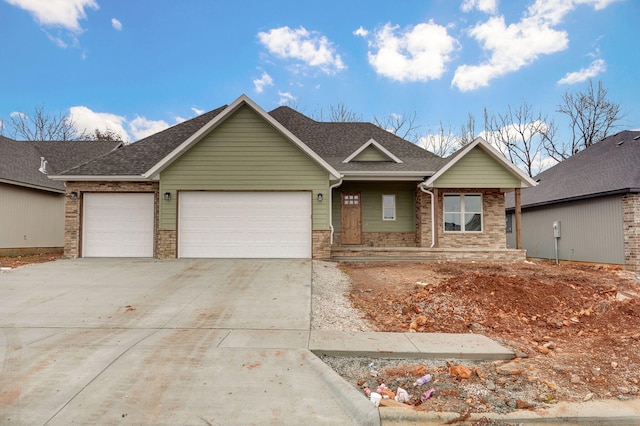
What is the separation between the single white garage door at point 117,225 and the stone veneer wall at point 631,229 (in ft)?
51.6

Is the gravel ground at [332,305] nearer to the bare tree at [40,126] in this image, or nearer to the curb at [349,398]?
the curb at [349,398]

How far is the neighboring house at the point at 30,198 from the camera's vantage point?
14.2 metres

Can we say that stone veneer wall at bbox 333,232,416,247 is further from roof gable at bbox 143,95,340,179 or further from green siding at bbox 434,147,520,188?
roof gable at bbox 143,95,340,179

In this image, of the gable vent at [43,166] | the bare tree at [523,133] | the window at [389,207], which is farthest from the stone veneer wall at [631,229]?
the gable vent at [43,166]

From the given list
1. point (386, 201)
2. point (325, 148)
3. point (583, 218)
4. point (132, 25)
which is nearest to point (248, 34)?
point (132, 25)

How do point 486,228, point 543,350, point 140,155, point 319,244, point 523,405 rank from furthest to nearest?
point 486,228, point 140,155, point 319,244, point 543,350, point 523,405

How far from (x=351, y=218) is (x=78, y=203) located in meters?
9.70

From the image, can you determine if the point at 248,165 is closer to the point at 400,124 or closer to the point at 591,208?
the point at 591,208

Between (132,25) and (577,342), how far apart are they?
17103mm

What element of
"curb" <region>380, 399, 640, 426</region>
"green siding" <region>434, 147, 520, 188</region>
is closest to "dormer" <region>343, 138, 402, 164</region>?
"green siding" <region>434, 147, 520, 188</region>

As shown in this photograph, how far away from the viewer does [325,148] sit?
55.2 ft

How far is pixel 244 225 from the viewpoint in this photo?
1154 centimetres

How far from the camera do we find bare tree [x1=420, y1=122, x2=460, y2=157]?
102 ft

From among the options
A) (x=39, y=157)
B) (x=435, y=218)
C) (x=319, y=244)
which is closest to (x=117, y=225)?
(x=319, y=244)
